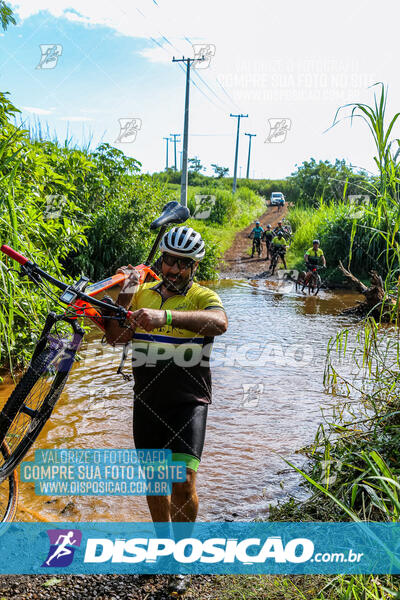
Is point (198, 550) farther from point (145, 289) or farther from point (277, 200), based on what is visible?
point (277, 200)

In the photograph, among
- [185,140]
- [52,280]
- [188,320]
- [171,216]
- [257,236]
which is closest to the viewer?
[52,280]

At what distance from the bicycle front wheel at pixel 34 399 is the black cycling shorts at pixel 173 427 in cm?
49

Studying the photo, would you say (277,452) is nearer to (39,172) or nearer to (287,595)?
(287,595)

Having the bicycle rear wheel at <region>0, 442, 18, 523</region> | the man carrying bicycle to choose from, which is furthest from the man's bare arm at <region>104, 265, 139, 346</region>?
the bicycle rear wheel at <region>0, 442, 18, 523</region>

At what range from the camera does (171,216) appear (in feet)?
12.9

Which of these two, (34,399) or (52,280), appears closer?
(52,280)

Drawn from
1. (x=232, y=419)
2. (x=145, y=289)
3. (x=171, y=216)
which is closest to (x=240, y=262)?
(x=232, y=419)

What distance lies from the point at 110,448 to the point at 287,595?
114 inches

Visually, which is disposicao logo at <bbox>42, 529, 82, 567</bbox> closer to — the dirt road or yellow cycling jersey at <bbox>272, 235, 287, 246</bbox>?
the dirt road

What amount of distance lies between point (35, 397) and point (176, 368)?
88 cm

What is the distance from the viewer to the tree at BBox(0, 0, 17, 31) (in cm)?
526

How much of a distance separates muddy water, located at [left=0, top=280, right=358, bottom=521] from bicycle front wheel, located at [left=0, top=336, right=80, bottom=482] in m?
0.99

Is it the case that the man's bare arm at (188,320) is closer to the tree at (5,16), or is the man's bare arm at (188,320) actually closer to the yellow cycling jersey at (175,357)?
the yellow cycling jersey at (175,357)

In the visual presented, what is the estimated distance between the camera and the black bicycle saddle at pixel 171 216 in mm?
3859
